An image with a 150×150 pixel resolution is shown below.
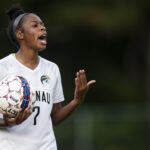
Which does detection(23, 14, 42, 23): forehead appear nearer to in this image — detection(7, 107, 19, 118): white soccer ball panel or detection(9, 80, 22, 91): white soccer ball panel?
detection(9, 80, 22, 91): white soccer ball panel

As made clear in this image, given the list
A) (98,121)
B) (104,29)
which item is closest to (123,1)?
(104,29)

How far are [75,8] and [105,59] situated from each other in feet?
5.23

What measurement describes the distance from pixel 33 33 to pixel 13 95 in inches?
30.3

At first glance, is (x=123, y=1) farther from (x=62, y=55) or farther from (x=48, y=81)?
(x=48, y=81)

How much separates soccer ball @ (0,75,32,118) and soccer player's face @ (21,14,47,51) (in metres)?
0.57

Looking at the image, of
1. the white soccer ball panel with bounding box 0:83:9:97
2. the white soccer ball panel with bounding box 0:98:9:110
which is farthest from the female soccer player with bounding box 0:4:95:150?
the white soccer ball panel with bounding box 0:83:9:97

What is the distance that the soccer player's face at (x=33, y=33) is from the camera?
9.47 m

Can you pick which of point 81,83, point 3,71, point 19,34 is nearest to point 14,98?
point 3,71

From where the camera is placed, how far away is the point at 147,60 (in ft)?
90.1

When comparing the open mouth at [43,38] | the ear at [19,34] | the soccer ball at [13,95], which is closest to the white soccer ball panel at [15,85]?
the soccer ball at [13,95]

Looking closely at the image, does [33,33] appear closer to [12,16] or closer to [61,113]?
[12,16]

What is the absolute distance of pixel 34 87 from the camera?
9.35 m

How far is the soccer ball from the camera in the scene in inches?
353

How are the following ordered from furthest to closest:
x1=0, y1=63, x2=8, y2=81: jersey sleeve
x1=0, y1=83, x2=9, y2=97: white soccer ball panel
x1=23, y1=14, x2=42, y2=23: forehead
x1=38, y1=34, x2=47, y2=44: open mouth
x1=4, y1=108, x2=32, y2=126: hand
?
x1=23, y1=14, x2=42, y2=23: forehead → x1=38, y1=34, x2=47, y2=44: open mouth → x1=0, y1=63, x2=8, y2=81: jersey sleeve → x1=0, y1=83, x2=9, y2=97: white soccer ball panel → x1=4, y1=108, x2=32, y2=126: hand
